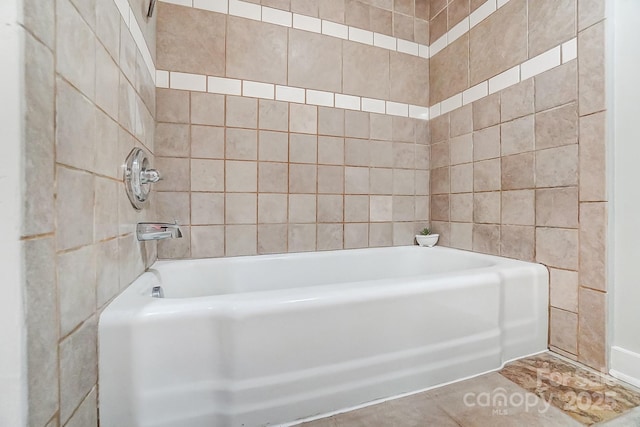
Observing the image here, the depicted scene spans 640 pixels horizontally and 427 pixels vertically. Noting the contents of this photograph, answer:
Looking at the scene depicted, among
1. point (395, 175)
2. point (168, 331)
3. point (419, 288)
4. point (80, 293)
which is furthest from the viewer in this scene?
point (395, 175)

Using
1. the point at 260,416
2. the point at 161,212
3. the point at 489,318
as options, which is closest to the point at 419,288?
the point at 489,318

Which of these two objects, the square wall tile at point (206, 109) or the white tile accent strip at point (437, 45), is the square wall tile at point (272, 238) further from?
the white tile accent strip at point (437, 45)

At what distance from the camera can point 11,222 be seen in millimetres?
439

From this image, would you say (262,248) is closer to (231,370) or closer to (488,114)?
(231,370)

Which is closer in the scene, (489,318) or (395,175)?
(489,318)

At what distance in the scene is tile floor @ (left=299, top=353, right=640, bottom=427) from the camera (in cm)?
83

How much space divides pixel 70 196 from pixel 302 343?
0.66 meters

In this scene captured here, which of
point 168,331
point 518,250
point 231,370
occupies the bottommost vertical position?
point 231,370

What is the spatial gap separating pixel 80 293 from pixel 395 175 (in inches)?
64.9

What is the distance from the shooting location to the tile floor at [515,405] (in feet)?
2.73

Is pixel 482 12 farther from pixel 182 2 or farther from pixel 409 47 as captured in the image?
pixel 182 2

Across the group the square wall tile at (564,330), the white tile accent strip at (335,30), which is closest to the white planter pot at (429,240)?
the square wall tile at (564,330)

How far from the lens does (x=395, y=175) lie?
6.10 feet

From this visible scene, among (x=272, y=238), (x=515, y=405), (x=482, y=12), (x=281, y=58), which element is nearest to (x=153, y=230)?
(x=272, y=238)
